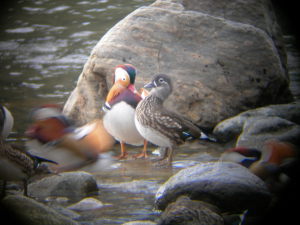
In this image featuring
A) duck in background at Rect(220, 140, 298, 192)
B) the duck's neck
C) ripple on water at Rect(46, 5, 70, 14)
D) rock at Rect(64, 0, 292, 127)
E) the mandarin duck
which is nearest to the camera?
duck in background at Rect(220, 140, 298, 192)

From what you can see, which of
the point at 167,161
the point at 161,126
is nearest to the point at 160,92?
the point at 161,126

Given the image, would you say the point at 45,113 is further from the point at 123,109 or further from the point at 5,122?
the point at 123,109

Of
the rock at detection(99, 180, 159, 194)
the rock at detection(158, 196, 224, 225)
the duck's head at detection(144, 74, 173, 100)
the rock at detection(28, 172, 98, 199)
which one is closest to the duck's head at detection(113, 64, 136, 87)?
the duck's head at detection(144, 74, 173, 100)

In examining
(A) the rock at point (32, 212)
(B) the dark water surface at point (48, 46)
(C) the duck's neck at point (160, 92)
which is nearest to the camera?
(A) the rock at point (32, 212)

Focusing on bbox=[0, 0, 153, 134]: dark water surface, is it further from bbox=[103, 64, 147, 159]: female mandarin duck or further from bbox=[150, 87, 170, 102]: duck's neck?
bbox=[150, 87, 170, 102]: duck's neck

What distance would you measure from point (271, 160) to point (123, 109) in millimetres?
1822

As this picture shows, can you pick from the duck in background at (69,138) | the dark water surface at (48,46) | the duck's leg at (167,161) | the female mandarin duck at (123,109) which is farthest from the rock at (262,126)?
the dark water surface at (48,46)

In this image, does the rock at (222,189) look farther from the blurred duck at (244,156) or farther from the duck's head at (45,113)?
the duck's head at (45,113)

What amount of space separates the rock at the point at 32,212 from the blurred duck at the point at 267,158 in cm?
171

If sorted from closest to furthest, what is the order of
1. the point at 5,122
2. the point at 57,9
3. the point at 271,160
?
the point at 271,160 < the point at 5,122 < the point at 57,9

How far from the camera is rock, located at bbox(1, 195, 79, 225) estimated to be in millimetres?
3473

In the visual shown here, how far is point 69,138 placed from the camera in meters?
5.18

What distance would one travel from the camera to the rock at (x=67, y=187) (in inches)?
177

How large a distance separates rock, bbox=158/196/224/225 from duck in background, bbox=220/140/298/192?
801 millimetres
